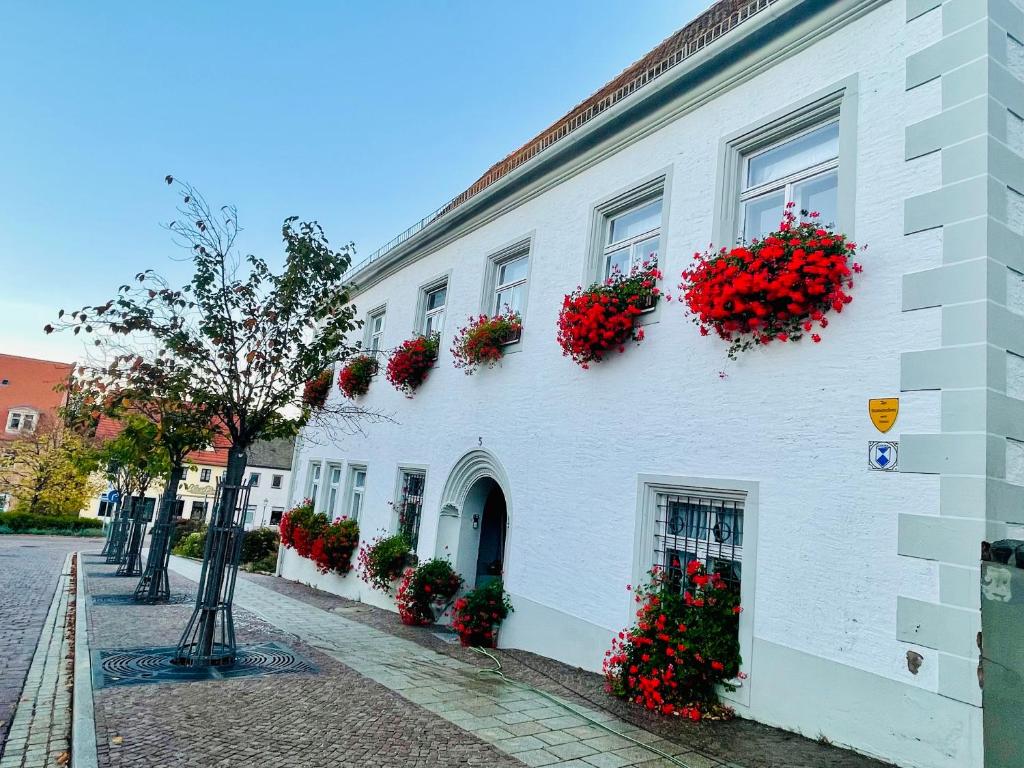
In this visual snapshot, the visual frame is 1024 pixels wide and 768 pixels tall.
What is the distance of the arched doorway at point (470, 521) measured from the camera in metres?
10.5

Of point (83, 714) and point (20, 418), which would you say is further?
point (20, 418)

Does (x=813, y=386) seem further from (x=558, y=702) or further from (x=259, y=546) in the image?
(x=259, y=546)

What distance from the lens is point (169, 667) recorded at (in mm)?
6836

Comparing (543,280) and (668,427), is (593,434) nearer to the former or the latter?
(668,427)

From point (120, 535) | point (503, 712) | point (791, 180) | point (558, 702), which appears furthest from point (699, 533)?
point (120, 535)

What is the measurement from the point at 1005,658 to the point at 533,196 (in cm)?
892

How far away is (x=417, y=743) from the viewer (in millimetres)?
4863

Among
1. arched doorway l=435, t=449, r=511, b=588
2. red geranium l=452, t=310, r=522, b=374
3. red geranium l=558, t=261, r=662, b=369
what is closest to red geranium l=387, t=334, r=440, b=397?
red geranium l=452, t=310, r=522, b=374

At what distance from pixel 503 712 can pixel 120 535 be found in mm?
18748

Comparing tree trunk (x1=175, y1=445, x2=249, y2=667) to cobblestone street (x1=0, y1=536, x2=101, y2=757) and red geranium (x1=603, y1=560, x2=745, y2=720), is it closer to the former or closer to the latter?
cobblestone street (x1=0, y1=536, x2=101, y2=757)

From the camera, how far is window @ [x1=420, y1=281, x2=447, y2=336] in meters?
12.9

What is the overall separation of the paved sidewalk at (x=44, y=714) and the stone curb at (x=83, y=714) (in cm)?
10

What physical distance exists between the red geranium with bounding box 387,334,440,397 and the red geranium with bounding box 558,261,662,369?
175 inches

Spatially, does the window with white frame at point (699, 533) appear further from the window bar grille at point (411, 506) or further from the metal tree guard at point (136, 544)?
the metal tree guard at point (136, 544)
